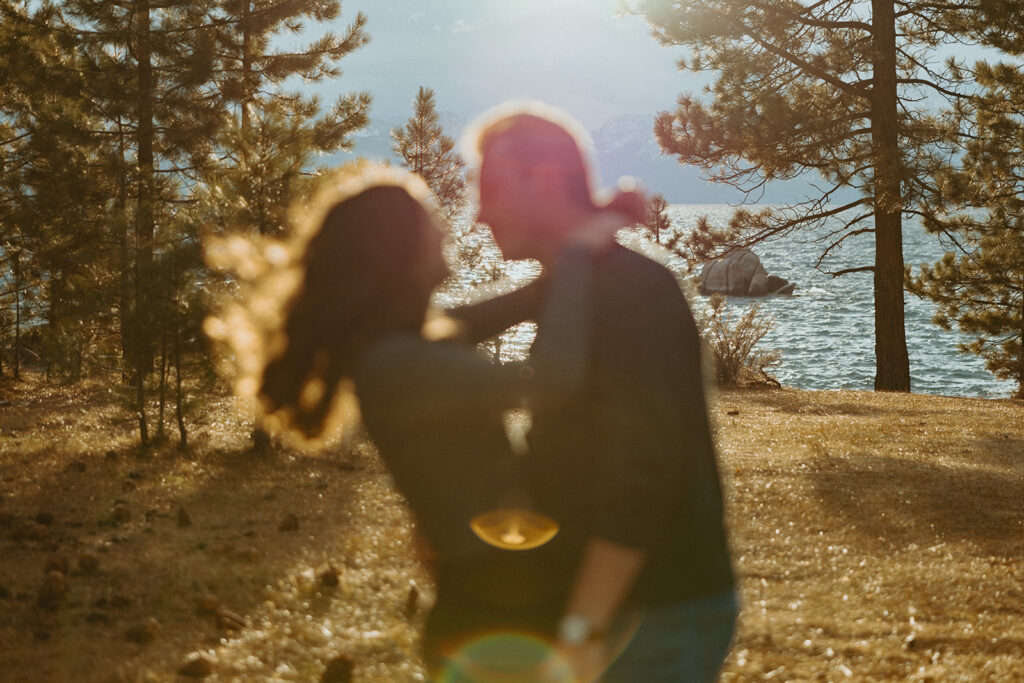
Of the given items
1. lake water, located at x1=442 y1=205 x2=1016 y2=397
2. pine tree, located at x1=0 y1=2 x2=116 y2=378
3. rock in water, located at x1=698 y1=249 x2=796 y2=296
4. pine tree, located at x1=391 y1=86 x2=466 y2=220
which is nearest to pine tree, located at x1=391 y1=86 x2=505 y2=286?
pine tree, located at x1=391 y1=86 x2=466 y2=220

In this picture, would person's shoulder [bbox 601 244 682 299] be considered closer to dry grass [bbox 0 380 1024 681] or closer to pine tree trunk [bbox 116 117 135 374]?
dry grass [bbox 0 380 1024 681]

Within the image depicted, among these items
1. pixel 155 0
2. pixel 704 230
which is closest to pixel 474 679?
pixel 704 230

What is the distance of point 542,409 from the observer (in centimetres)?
182

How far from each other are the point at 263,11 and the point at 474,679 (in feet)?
44.9

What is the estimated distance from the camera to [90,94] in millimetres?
12828

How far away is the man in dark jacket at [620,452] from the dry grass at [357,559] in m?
0.42

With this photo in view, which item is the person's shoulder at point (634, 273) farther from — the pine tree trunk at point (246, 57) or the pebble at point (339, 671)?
the pine tree trunk at point (246, 57)

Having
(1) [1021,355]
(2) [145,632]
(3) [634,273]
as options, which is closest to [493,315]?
(3) [634,273]

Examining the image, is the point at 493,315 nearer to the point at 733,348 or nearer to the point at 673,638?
the point at 673,638

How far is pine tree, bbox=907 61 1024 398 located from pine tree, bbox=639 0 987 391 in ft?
1.66

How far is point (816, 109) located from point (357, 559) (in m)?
11.1

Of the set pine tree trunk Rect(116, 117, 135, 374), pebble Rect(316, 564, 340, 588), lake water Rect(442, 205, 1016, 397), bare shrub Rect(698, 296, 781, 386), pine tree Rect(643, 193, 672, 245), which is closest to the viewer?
pebble Rect(316, 564, 340, 588)

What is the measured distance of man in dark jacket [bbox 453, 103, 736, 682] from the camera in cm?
182

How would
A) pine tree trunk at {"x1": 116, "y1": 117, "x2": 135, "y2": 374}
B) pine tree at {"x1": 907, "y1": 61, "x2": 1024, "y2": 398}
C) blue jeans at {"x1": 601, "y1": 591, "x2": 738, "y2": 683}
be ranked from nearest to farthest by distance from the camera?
blue jeans at {"x1": 601, "y1": 591, "x2": 738, "y2": 683}
pine tree trunk at {"x1": 116, "y1": 117, "x2": 135, "y2": 374}
pine tree at {"x1": 907, "y1": 61, "x2": 1024, "y2": 398}
